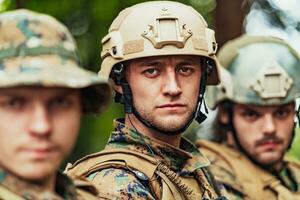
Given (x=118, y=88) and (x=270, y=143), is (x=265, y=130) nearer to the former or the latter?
(x=270, y=143)

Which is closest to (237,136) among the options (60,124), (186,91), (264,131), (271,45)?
(264,131)

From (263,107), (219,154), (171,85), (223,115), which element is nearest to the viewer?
(171,85)

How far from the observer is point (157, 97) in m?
5.38

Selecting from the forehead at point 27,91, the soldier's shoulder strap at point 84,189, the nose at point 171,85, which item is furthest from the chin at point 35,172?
the nose at point 171,85

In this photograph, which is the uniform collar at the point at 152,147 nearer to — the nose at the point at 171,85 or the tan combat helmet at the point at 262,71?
the nose at the point at 171,85

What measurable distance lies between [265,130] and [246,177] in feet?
1.27

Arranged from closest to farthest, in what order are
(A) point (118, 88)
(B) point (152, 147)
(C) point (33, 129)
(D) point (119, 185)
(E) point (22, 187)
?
1. (C) point (33, 129)
2. (E) point (22, 187)
3. (D) point (119, 185)
4. (B) point (152, 147)
5. (A) point (118, 88)

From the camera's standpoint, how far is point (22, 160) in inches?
141

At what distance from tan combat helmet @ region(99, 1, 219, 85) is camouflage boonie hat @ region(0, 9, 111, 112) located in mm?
1662

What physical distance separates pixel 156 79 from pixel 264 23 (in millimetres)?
5030

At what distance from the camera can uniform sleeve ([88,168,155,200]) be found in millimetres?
4996

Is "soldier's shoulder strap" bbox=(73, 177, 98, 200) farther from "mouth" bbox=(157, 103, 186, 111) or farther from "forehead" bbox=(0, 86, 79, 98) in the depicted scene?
"mouth" bbox=(157, 103, 186, 111)

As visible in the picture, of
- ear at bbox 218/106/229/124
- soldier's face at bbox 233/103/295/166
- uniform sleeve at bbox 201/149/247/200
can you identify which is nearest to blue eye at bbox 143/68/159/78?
uniform sleeve at bbox 201/149/247/200

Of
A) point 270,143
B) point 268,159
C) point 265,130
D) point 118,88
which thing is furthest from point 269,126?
point 118,88
